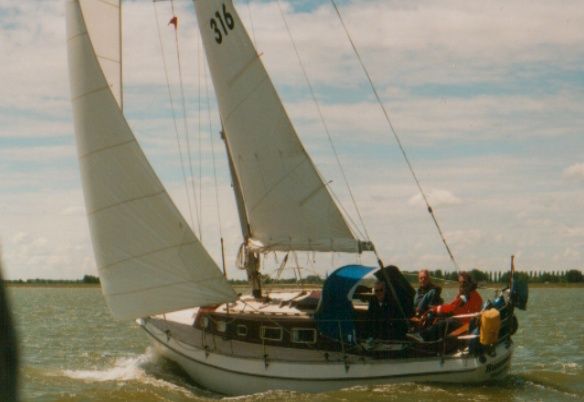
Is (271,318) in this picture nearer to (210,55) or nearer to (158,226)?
(158,226)

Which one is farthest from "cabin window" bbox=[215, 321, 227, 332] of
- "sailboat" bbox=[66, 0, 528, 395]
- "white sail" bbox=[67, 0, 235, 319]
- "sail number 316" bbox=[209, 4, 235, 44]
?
"sail number 316" bbox=[209, 4, 235, 44]

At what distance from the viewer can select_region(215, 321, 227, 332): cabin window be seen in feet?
50.6

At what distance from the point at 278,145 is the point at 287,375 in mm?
4396

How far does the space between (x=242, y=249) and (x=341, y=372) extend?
3.79 meters

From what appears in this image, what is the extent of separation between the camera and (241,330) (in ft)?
49.9

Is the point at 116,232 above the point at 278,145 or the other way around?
the other way around

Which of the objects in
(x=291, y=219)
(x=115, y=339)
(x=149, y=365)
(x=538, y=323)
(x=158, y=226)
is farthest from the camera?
(x=538, y=323)

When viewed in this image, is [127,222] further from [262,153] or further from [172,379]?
[172,379]

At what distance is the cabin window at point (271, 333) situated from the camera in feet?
48.4

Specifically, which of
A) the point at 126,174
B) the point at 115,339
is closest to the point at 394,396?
the point at 126,174

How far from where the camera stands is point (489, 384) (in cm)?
1417

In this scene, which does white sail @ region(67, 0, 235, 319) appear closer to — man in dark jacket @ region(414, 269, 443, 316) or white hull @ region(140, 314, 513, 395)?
white hull @ region(140, 314, 513, 395)

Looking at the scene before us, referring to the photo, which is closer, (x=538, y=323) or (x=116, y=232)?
(x=116, y=232)

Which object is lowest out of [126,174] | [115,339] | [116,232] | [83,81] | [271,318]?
[115,339]
